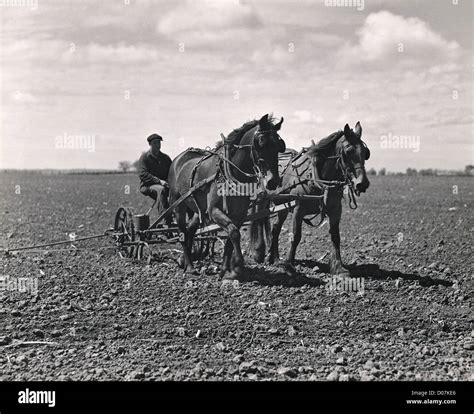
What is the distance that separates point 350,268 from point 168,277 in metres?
3.09

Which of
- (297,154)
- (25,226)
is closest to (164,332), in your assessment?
(297,154)

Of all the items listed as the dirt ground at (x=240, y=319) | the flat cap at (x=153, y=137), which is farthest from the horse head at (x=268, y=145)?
the flat cap at (x=153, y=137)

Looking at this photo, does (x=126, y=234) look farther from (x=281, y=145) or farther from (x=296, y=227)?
(x=281, y=145)

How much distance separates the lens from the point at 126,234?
1044 cm

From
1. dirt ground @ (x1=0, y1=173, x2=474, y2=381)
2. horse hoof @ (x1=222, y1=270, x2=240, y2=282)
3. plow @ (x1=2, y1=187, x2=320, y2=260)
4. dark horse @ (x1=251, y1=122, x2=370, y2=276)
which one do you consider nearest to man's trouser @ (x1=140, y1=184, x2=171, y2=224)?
plow @ (x1=2, y1=187, x2=320, y2=260)

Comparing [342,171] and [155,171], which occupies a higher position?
[155,171]

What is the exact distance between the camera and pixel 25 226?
1546 cm

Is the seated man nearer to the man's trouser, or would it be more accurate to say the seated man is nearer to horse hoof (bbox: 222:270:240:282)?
the man's trouser

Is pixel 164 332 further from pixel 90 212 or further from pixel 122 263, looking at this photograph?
pixel 90 212

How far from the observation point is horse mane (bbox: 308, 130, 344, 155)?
859 centimetres

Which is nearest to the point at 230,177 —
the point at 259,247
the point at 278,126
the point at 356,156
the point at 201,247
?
the point at 278,126

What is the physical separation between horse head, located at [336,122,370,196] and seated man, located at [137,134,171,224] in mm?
3586

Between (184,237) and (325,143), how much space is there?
9.45ft
